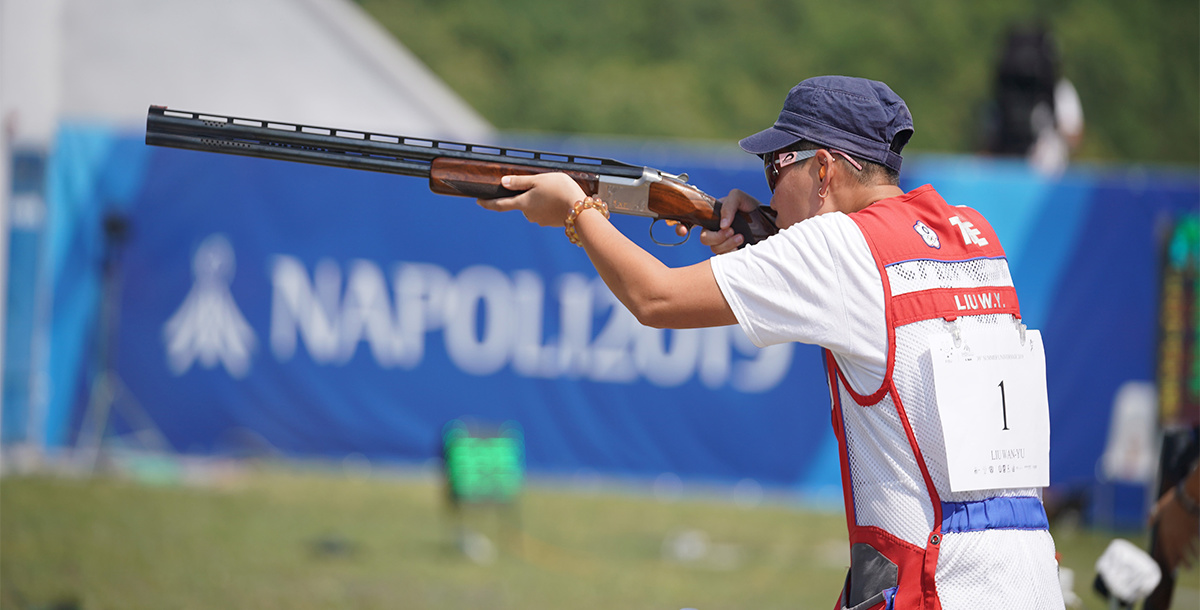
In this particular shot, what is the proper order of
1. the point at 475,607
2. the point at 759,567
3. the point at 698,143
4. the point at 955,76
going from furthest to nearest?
the point at 955,76 → the point at 698,143 → the point at 759,567 → the point at 475,607

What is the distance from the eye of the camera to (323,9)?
11.9 meters

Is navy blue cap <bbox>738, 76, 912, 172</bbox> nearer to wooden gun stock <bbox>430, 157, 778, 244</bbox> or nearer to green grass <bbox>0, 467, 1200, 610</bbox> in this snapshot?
wooden gun stock <bbox>430, 157, 778, 244</bbox>

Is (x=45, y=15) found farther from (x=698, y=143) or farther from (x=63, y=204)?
(x=698, y=143)

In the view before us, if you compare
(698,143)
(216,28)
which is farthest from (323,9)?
(698,143)

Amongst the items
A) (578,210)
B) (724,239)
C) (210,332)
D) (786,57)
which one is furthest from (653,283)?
(786,57)

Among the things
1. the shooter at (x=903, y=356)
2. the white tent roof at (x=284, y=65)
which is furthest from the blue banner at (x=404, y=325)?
the shooter at (x=903, y=356)

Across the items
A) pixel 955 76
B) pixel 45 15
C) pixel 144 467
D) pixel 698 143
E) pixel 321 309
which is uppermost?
pixel 955 76

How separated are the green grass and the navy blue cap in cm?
457

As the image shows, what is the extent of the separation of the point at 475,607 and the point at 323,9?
25.9 ft

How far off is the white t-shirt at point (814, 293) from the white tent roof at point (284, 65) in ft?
32.7

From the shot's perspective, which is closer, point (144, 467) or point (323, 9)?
point (144, 467)

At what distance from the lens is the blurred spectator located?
1195cm

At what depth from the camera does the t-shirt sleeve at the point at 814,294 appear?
7.61 ft

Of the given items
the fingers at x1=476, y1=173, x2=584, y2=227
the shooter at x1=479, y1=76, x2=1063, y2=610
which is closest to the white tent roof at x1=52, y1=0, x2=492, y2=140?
the fingers at x1=476, y1=173, x2=584, y2=227
